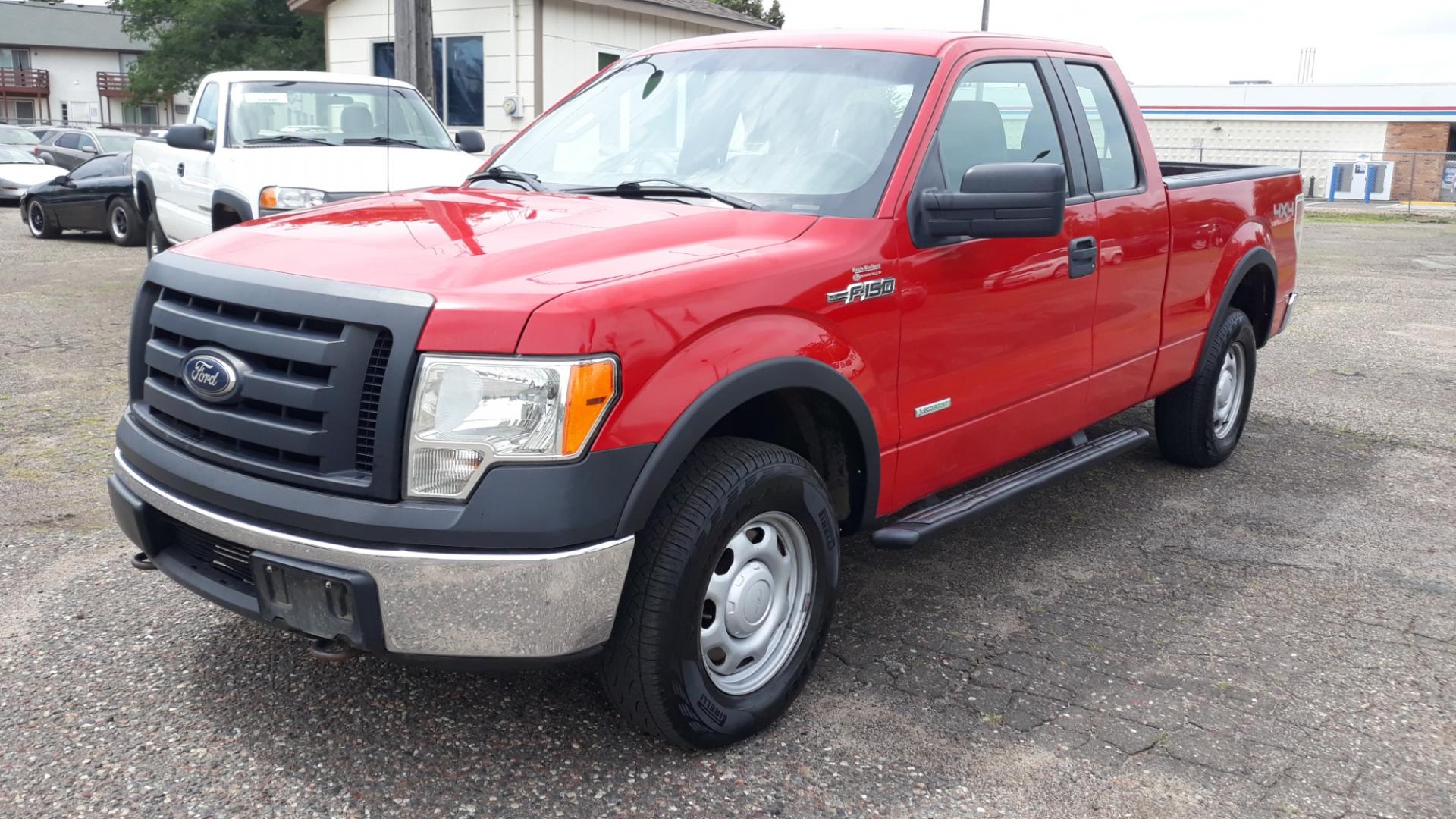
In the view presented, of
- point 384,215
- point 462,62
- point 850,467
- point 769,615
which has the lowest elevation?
point 769,615

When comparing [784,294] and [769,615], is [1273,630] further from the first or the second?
[784,294]

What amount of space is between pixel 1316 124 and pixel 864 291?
2054 inches

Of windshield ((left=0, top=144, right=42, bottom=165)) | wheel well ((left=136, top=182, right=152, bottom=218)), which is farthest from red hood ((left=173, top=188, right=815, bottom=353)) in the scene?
windshield ((left=0, top=144, right=42, bottom=165))

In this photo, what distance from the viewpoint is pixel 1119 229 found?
15.6 ft

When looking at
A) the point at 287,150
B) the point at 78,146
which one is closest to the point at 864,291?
the point at 287,150

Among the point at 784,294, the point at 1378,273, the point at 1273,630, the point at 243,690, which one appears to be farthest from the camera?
the point at 1378,273

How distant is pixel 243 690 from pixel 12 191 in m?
23.0

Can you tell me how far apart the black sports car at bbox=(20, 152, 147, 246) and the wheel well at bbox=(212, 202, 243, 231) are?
24.1ft

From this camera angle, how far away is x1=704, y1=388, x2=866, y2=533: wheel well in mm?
3506

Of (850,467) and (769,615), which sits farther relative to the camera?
(850,467)

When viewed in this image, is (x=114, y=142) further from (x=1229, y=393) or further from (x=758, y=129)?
(x=758, y=129)

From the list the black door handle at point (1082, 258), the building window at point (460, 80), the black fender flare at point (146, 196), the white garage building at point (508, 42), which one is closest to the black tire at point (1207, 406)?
the black door handle at point (1082, 258)

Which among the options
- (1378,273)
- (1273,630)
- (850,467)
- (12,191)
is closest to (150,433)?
(850,467)

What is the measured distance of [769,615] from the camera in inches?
135
